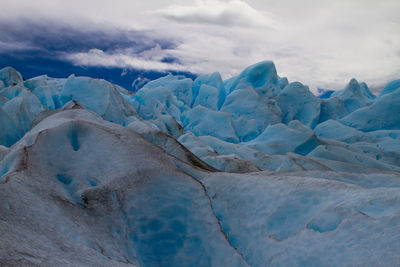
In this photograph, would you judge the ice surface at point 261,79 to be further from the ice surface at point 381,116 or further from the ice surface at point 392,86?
the ice surface at point 392,86

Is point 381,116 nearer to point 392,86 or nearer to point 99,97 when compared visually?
point 392,86

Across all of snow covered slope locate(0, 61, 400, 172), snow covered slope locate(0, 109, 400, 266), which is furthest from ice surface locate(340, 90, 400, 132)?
snow covered slope locate(0, 109, 400, 266)

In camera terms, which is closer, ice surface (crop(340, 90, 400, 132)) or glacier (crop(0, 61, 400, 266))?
glacier (crop(0, 61, 400, 266))

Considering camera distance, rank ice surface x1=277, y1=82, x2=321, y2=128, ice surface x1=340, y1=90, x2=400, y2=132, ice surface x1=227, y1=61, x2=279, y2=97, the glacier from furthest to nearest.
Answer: ice surface x1=227, y1=61, x2=279, y2=97 → ice surface x1=277, y1=82, x2=321, y2=128 → ice surface x1=340, y1=90, x2=400, y2=132 → the glacier

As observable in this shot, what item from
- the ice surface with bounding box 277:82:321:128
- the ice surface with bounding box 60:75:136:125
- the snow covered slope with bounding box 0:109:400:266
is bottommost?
the ice surface with bounding box 277:82:321:128

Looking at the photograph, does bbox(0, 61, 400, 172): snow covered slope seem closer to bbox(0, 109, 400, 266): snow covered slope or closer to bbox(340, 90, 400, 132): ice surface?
bbox(340, 90, 400, 132): ice surface

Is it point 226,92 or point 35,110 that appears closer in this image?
point 35,110

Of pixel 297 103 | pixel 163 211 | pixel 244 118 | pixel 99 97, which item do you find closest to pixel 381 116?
pixel 297 103

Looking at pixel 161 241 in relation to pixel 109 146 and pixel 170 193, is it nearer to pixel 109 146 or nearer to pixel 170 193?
pixel 170 193

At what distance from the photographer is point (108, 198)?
385 centimetres

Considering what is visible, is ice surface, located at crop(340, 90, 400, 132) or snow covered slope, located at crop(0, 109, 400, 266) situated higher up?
snow covered slope, located at crop(0, 109, 400, 266)

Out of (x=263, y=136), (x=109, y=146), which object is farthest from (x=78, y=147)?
(x=263, y=136)

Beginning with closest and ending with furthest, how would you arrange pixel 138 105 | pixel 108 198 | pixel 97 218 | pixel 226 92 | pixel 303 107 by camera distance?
1. pixel 97 218
2. pixel 108 198
3. pixel 138 105
4. pixel 303 107
5. pixel 226 92

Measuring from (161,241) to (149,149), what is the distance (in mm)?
1622
